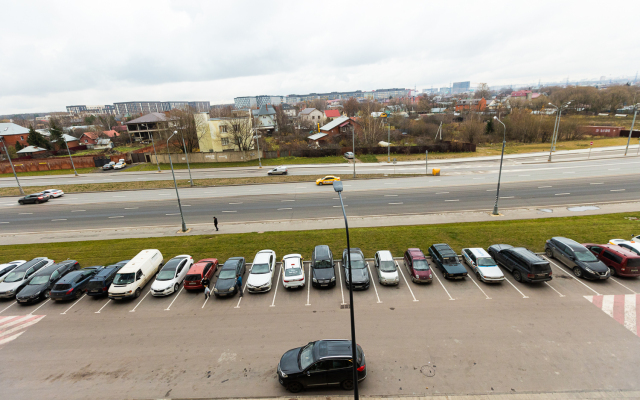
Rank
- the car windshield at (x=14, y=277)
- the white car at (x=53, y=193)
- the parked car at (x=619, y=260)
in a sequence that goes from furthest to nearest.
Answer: the white car at (x=53, y=193) → the car windshield at (x=14, y=277) → the parked car at (x=619, y=260)

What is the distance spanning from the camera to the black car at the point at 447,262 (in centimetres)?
1549

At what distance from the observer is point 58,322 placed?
1384 cm

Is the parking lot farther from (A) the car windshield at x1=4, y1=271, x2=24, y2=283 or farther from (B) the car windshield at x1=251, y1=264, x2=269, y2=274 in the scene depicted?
(A) the car windshield at x1=4, y1=271, x2=24, y2=283

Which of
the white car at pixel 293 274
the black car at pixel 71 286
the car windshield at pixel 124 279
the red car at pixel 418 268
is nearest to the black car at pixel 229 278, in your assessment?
the white car at pixel 293 274

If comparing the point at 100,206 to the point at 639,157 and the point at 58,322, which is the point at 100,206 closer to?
the point at 58,322

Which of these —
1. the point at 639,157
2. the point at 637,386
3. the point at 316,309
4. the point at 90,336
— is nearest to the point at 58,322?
the point at 90,336

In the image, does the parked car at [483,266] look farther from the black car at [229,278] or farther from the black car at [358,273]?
the black car at [229,278]

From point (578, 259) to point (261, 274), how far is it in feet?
56.8

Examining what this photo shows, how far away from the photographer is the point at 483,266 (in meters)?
15.7

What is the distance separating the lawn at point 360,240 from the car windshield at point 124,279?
13.5ft

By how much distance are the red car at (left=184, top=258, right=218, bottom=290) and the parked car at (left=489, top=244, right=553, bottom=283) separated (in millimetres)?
16965

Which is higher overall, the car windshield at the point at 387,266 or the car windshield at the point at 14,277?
the car windshield at the point at 14,277

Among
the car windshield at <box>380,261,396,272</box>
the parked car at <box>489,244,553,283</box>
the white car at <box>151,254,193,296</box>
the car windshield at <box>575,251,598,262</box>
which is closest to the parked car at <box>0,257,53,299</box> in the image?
the white car at <box>151,254,193,296</box>

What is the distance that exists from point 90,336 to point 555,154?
64.7 meters
